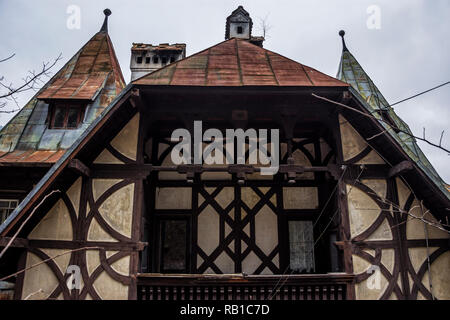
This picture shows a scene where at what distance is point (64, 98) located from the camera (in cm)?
852

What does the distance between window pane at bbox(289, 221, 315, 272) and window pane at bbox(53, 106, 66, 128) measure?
5.79 metres

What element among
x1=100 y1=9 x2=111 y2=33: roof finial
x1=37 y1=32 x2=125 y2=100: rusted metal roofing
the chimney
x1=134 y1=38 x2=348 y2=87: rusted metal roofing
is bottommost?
x1=134 y1=38 x2=348 y2=87: rusted metal roofing

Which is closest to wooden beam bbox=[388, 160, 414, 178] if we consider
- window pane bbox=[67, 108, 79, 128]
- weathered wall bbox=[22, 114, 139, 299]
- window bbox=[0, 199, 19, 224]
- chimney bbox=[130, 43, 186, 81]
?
weathered wall bbox=[22, 114, 139, 299]

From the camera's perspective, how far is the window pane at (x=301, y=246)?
7963mm

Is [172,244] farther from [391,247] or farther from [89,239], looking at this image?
[391,247]

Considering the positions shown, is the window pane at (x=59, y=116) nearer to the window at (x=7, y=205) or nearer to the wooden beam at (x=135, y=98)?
the window at (x=7, y=205)

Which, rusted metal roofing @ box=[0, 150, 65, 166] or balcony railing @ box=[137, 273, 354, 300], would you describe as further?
rusted metal roofing @ box=[0, 150, 65, 166]

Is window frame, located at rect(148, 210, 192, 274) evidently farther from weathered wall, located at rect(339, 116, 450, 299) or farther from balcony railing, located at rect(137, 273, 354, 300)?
weathered wall, located at rect(339, 116, 450, 299)

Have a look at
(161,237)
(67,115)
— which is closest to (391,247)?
(161,237)

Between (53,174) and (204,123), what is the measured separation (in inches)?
119

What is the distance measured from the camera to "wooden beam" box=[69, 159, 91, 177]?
18.2 feet

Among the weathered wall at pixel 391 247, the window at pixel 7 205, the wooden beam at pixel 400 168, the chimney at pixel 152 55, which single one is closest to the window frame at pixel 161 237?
the window at pixel 7 205

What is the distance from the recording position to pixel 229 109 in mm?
6219

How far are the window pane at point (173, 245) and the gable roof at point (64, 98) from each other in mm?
2784
